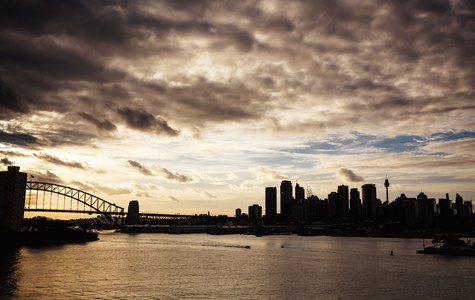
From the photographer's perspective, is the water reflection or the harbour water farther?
the harbour water

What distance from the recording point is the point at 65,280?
70.5m

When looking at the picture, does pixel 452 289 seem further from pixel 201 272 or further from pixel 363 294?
pixel 201 272

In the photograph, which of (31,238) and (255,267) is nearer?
(255,267)

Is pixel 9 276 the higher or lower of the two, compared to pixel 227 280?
higher

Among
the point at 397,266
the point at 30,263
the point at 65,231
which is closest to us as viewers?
the point at 30,263

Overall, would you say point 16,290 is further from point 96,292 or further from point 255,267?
point 255,267

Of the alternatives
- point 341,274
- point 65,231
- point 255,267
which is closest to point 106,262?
point 255,267

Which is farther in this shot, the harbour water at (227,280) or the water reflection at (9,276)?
the harbour water at (227,280)

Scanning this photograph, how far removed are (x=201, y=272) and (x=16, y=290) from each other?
35.4m

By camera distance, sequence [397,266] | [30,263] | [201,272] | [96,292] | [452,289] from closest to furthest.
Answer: [96,292] < [452,289] < [201,272] < [30,263] < [397,266]

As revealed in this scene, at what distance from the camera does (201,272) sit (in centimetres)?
8312

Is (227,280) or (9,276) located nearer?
(9,276)

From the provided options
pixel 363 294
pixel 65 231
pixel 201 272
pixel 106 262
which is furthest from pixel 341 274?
pixel 65 231

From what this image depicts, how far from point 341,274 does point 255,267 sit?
824 inches
